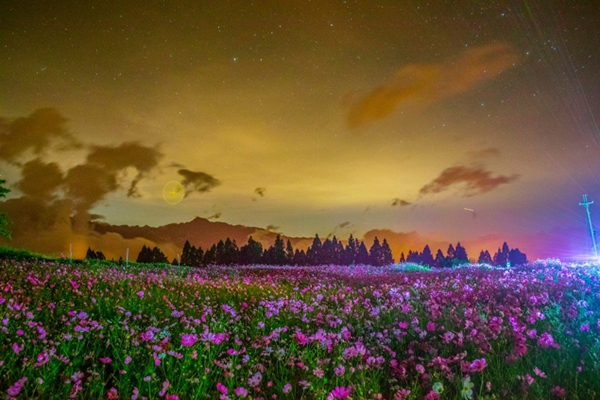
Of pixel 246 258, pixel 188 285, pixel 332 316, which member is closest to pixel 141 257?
pixel 246 258

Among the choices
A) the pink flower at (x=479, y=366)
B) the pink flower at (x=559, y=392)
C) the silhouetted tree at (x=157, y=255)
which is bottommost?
the pink flower at (x=559, y=392)

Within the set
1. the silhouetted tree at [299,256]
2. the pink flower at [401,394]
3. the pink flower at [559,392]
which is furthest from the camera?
the silhouetted tree at [299,256]

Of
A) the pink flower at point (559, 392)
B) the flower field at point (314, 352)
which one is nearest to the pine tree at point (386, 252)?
the flower field at point (314, 352)

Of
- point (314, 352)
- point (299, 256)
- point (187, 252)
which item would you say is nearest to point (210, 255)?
point (187, 252)

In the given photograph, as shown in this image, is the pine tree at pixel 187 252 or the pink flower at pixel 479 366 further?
the pine tree at pixel 187 252

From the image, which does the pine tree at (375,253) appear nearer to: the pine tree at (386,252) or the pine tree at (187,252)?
the pine tree at (386,252)

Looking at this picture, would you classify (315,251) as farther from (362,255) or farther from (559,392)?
(559,392)

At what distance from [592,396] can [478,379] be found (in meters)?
0.95

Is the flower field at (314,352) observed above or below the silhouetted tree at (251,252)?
below

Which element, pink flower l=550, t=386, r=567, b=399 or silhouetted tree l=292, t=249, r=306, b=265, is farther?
silhouetted tree l=292, t=249, r=306, b=265

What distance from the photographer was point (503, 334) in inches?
208

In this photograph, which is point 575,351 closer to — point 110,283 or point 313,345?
point 313,345

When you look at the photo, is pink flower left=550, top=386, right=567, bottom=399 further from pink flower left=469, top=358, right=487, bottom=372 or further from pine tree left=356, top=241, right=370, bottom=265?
pine tree left=356, top=241, right=370, bottom=265

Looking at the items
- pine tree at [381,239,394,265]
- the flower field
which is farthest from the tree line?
the flower field
